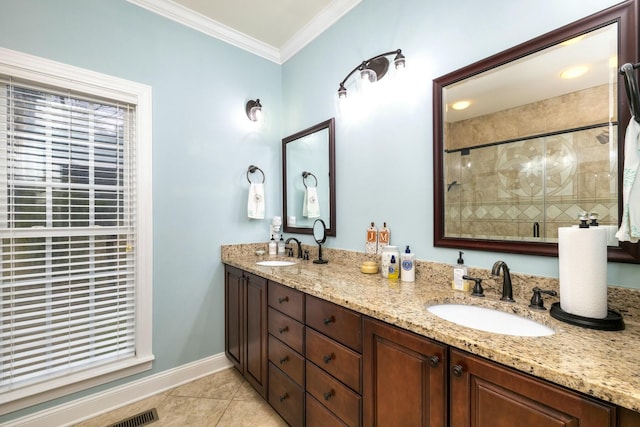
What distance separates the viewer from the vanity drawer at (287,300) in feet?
4.84

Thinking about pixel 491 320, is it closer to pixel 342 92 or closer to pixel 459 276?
pixel 459 276

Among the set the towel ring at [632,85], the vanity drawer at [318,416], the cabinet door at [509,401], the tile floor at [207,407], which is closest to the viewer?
the cabinet door at [509,401]

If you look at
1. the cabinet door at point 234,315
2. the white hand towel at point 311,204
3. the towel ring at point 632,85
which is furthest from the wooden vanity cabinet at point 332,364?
the towel ring at point 632,85

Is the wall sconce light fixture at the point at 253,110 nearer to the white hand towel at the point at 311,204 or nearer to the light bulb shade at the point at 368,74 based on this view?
the white hand towel at the point at 311,204

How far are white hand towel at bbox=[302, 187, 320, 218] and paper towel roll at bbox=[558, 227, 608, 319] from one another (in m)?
1.62

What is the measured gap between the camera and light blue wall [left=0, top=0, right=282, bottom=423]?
180cm

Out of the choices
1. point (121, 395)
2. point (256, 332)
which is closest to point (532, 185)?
point (256, 332)

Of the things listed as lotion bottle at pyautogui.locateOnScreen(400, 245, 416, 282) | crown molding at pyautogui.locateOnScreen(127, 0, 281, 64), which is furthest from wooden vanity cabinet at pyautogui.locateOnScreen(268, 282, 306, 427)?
crown molding at pyautogui.locateOnScreen(127, 0, 281, 64)

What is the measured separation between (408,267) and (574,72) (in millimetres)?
1088

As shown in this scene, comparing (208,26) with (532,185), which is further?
(208,26)

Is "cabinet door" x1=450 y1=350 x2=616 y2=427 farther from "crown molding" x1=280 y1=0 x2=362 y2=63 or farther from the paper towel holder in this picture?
"crown molding" x1=280 y1=0 x2=362 y2=63

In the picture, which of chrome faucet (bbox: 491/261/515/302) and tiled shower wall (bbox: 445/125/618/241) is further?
chrome faucet (bbox: 491/261/515/302)

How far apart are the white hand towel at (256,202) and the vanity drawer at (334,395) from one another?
4.50 ft

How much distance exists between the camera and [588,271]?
90 cm
